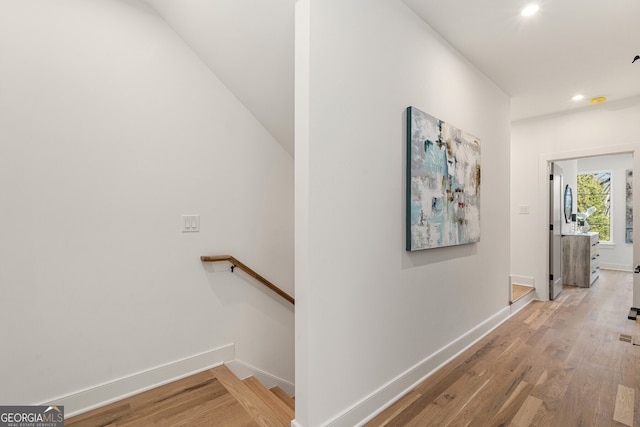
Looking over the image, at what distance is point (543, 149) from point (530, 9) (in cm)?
276

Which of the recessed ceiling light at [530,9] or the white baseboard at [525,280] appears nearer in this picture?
the recessed ceiling light at [530,9]

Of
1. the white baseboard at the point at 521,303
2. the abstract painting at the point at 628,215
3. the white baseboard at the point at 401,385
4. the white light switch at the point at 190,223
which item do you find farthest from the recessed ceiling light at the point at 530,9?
the abstract painting at the point at 628,215

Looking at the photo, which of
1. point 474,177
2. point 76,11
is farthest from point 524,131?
point 76,11

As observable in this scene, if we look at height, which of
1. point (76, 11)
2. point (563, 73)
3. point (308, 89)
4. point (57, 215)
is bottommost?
point (57, 215)

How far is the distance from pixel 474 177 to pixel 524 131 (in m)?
2.49

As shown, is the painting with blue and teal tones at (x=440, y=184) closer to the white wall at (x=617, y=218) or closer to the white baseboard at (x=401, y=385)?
the white baseboard at (x=401, y=385)

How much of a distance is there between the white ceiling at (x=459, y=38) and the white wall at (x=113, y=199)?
0.67 feet

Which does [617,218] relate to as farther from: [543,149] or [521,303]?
[521,303]

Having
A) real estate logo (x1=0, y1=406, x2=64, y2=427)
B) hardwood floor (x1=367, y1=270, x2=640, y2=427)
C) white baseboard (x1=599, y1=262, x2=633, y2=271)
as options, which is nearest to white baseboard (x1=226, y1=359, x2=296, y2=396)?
real estate logo (x1=0, y1=406, x2=64, y2=427)

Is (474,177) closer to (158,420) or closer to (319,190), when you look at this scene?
(319,190)

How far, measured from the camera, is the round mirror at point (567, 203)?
5.63 meters

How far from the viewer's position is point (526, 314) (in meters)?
3.63

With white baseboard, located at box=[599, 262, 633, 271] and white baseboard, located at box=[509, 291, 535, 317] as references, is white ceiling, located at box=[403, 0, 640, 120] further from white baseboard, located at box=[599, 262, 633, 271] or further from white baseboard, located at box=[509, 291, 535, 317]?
white baseboard, located at box=[599, 262, 633, 271]

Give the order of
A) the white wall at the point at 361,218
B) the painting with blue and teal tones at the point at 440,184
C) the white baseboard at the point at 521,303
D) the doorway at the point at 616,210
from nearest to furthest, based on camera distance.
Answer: the white wall at the point at 361,218 → the painting with blue and teal tones at the point at 440,184 → the white baseboard at the point at 521,303 → the doorway at the point at 616,210
